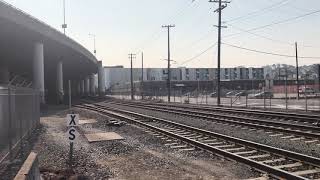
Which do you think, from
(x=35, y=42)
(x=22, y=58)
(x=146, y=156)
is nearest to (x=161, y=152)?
(x=146, y=156)

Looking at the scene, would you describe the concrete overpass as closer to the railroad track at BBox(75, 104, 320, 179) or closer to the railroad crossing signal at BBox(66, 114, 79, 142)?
the railroad track at BBox(75, 104, 320, 179)

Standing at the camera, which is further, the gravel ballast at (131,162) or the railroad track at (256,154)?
the gravel ballast at (131,162)

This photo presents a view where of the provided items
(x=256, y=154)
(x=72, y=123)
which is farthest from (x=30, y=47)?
(x=256, y=154)

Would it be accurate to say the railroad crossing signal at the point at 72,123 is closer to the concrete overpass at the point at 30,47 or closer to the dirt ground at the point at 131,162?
the dirt ground at the point at 131,162

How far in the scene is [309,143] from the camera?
50.9ft

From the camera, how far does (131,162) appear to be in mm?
13102

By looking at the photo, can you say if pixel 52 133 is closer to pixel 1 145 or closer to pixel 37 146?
pixel 37 146

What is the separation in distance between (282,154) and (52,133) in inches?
494

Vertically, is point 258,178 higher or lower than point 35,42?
lower

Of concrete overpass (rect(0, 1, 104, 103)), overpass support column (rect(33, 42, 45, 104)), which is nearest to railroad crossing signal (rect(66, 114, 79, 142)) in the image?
concrete overpass (rect(0, 1, 104, 103))

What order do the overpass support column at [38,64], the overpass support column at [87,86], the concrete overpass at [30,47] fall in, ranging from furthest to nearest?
the overpass support column at [87,86] → the overpass support column at [38,64] → the concrete overpass at [30,47]

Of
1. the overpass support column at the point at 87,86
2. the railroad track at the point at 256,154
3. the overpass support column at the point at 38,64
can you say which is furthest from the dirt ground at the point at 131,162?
the overpass support column at the point at 87,86

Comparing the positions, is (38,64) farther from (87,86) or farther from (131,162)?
(87,86)

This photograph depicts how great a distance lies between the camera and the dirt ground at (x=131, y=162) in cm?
1115
